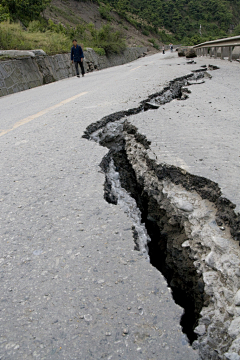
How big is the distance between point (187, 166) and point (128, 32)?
4502 centimetres

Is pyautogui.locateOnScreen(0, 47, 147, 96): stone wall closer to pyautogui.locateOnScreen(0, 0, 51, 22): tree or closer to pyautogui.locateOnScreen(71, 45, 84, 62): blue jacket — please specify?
pyautogui.locateOnScreen(71, 45, 84, 62): blue jacket

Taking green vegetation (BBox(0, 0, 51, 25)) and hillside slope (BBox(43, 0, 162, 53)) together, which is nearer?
green vegetation (BBox(0, 0, 51, 25))

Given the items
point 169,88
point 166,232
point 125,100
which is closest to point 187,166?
point 166,232

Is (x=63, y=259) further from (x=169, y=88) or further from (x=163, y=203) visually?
(x=169, y=88)

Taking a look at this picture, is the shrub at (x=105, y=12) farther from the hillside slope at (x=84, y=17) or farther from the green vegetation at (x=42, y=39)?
the green vegetation at (x=42, y=39)

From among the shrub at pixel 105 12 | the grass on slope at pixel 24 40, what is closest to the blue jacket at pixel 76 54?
the grass on slope at pixel 24 40

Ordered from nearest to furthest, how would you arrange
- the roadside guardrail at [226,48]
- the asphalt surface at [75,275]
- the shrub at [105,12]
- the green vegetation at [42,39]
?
the asphalt surface at [75,275]
the roadside guardrail at [226,48]
the green vegetation at [42,39]
the shrub at [105,12]

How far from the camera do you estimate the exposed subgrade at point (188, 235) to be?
38.2 inches

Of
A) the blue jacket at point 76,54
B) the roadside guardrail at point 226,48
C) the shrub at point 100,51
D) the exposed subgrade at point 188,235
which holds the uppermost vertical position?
the shrub at point 100,51

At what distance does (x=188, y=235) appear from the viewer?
1487mm

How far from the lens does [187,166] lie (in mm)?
1931

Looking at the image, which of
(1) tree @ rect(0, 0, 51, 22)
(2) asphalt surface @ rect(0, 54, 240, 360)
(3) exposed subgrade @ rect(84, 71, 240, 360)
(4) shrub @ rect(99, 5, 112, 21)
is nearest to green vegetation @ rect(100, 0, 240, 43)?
(4) shrub @ rect(99, 5, 112, 21)

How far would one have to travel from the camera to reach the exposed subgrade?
0.97 m

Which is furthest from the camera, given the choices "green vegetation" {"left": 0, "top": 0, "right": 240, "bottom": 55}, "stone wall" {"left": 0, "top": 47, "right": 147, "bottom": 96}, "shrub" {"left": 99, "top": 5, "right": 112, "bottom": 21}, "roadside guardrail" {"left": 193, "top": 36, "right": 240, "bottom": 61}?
"shrub" {"left": 99, "top": 5, "right": 112, "bottom": 21}
